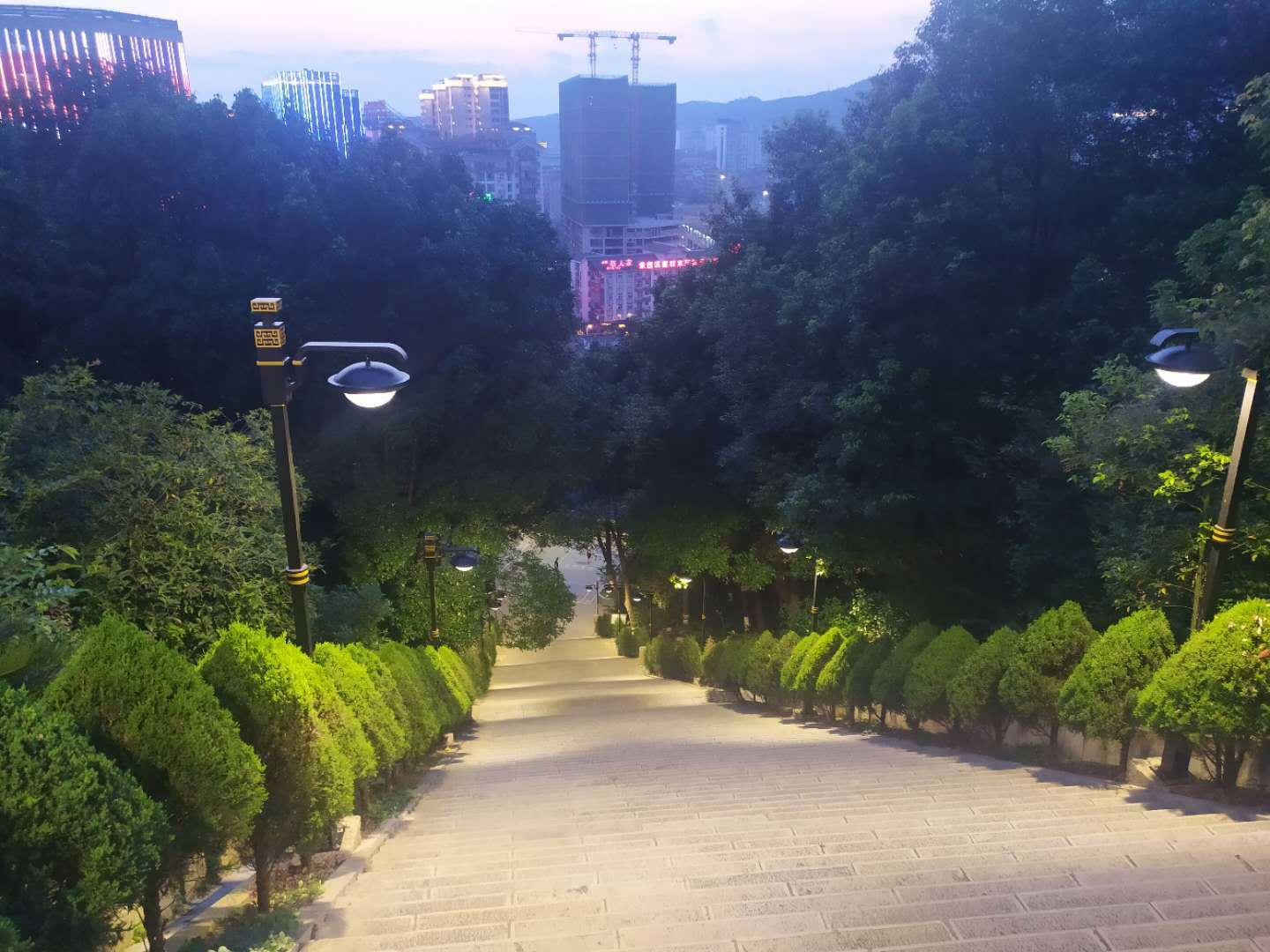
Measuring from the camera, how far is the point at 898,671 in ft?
38.9

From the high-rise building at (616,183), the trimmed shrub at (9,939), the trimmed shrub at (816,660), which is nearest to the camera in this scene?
the trimmed shrub at (9,939)

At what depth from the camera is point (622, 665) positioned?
1214 inches

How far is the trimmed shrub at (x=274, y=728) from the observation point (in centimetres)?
528

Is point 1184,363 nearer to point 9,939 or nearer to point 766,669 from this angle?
point 9,939

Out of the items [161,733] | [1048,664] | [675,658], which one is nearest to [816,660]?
[1048,664]

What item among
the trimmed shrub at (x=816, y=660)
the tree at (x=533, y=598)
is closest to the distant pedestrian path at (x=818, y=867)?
the trimmed shrub at (x=816, y=660)

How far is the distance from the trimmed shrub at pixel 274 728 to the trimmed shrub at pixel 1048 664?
643cm

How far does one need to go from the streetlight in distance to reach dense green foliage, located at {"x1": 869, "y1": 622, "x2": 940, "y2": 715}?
465cm

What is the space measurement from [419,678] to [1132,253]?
12767 millimetres

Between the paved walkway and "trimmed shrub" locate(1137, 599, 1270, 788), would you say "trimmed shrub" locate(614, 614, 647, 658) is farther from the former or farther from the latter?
"trimmed shrub" locate(1137, 599, 1270, 788)

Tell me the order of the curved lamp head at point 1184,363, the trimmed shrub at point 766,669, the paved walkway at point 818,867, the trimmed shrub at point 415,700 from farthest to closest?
the trimmed shrub at point 766,669
the trimmed shrub at point 415,700
the curved lamp head at point 1184,363
the paved walkway at point 818,867

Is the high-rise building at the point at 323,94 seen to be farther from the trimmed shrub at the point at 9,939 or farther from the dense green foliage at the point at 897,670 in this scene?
the trimmed shrub at the point at 9,939

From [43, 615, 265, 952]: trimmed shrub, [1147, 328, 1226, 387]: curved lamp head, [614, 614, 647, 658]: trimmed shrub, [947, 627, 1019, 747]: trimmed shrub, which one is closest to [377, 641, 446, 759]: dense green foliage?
[43, 615, 265, 952]: trimmed shrub

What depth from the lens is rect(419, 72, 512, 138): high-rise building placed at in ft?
531
